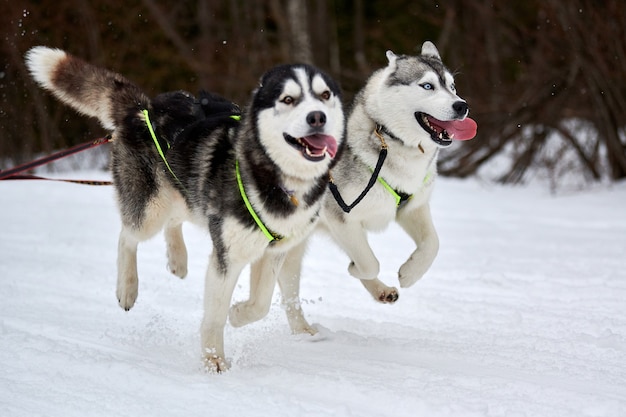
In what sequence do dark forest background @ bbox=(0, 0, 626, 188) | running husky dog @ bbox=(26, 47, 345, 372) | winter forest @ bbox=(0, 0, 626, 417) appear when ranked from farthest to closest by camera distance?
dark forest background @ bbox=(0, 0, 626, 188)
running husky dog @ bbox=(26, 47, 345, 372)
winter forest @ bbox=(0, 0, 626, 417)

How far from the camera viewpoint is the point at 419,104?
385 centimetres

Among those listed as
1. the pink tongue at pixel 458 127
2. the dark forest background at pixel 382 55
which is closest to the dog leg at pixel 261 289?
the pink tongue at pixel 458 127

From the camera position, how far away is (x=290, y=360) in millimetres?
3549

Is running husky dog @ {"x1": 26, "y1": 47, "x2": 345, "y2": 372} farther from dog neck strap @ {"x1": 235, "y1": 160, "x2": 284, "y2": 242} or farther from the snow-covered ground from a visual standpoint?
the snow-covered ground

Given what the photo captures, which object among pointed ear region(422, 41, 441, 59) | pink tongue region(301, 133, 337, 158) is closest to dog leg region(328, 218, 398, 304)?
pink tongue region(301, 133, 337, 158)

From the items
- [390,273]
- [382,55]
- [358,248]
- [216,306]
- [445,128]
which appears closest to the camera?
[216,306]

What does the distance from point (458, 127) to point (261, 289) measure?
1.26m

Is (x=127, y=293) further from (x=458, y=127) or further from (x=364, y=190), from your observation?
(x=458, y=127)

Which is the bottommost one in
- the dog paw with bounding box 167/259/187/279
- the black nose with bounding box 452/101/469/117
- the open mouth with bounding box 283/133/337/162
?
the dog paw with bounding box 167/259/187/279

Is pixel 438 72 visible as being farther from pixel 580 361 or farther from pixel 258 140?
pixel 580 361

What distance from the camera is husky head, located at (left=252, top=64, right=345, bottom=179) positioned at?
3039mm

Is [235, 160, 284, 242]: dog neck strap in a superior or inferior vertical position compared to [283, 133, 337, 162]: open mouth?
inferior

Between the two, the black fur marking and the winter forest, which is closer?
the winter forest

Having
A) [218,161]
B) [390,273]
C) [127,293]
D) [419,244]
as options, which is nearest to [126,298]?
[127,293]
